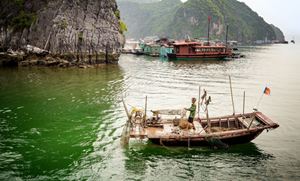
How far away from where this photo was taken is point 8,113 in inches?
827

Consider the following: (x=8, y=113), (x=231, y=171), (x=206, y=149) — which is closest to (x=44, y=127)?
(x=8, y=113)

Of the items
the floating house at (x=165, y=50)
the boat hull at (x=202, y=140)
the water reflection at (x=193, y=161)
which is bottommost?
the water reflection at (x=193, y=161)

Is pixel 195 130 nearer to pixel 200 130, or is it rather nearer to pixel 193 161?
pixel 200 130

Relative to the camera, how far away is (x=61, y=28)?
44.6m

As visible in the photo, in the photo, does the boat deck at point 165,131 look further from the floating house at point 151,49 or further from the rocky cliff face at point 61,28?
the floating house at point 151,49

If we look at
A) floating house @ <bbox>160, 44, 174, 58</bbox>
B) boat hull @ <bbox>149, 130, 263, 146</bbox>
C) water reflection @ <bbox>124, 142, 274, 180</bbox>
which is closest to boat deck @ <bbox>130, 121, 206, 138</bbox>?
boat hull @ <bbox>149, 130, 263, 146</bbox>

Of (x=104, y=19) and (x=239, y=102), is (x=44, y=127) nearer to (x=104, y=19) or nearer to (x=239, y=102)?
(x=239, y=102)

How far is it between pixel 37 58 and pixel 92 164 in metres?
34.7

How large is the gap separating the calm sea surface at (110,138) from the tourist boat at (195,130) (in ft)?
1.76

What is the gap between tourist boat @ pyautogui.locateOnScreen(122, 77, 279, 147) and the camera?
15.7 metres

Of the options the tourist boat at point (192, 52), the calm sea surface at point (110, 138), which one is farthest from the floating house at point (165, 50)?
the calm sea surface at point (110, 138)

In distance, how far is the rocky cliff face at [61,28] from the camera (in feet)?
146

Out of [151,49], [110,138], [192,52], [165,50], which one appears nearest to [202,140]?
[110,138]

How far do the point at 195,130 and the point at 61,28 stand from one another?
112ft
